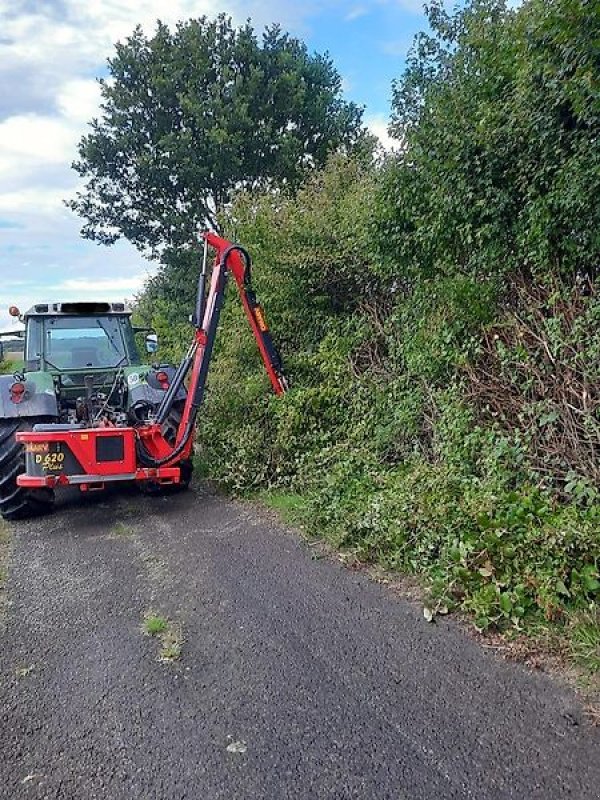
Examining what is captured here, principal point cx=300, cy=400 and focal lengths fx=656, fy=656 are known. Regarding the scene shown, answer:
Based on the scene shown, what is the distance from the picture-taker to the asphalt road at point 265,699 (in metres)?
2.31

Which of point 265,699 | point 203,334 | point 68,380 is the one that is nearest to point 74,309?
point 68,380

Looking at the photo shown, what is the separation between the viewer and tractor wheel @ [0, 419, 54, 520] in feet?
19.6

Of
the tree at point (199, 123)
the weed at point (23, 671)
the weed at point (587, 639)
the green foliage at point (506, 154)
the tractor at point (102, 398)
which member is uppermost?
the tree at point (199, 123)

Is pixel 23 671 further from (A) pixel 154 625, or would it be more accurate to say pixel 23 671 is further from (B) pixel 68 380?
(B) pixel 68 380

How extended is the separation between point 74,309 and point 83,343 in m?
0.38

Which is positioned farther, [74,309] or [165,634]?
[74,309]

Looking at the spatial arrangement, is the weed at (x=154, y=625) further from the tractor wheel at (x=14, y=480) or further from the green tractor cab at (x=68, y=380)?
the tractor wheel at (x=14, y=480)

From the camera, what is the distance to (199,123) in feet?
51.7

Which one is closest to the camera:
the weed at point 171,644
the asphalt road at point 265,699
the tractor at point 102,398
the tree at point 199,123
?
the asphalt road at point 265,699

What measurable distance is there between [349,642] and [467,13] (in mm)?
5358

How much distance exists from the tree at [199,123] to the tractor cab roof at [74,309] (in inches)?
371

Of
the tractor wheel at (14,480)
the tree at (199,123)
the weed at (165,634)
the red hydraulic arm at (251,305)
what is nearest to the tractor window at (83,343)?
the tractor wheel at (14,480)

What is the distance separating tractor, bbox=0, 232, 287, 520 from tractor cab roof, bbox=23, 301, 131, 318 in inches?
0.4

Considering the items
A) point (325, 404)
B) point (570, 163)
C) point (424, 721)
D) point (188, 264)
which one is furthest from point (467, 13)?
point (188, 264)
